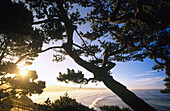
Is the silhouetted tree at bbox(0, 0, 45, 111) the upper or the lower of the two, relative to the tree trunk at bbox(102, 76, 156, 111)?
upper

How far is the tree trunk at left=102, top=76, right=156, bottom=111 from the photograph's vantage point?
11.4ft

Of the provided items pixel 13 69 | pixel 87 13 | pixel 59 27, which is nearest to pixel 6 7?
pixel 13 69

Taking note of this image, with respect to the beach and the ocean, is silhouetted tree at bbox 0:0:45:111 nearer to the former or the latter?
the beach

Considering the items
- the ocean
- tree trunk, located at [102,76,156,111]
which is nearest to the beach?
the ocean

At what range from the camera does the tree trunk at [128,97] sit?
11.4ft

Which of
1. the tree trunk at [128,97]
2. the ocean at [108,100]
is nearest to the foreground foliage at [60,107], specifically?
the tree trunk at [128,97]

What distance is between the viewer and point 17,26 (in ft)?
9.87

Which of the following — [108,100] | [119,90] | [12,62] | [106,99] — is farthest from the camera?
[106,99]

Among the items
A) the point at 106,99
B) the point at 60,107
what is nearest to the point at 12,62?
the point at 60,107

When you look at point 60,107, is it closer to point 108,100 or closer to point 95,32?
point 95,32

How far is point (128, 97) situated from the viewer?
3791 millimetres

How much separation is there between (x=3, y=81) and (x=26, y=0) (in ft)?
13.6

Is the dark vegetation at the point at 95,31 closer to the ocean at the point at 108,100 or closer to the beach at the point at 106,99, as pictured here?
the beach at the point at 106,99

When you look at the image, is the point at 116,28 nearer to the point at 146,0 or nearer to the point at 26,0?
the point at 146,0
